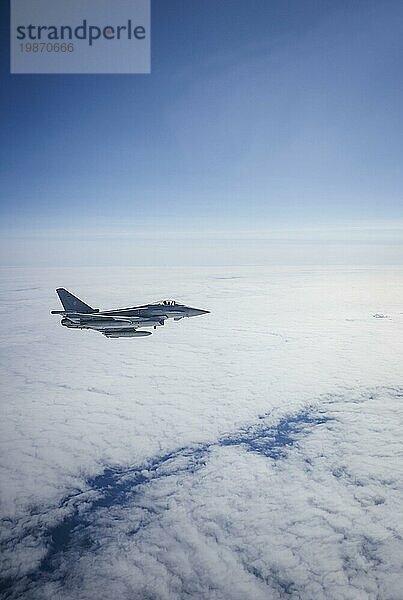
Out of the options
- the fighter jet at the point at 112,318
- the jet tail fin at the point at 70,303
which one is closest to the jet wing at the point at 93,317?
the fighter jet at the point at 112,318

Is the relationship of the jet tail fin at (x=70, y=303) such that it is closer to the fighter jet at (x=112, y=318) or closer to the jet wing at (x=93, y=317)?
the fighter jet at (x=112, y=318)

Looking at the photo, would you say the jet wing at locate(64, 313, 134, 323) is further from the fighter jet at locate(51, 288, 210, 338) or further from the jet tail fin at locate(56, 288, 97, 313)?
the jet tail fin at locate(56, 288, 97, 313)

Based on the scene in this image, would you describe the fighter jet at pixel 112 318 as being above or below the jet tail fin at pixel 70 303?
below

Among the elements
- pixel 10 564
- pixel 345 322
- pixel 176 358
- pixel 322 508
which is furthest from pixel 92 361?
pixel 345 322

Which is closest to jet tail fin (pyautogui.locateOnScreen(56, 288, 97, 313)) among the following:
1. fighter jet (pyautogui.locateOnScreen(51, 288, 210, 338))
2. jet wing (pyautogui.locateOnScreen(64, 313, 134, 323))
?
fighter jet (pyautogui.locateOnScreen(51, 288, 210, 338))

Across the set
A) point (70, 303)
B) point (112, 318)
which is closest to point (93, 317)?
point (112, 318)

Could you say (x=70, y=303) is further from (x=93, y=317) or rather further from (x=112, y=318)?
(x=112, y=318)

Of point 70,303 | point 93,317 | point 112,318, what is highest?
point 70,303

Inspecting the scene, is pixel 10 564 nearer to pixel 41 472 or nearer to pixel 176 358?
pixel 41 472
